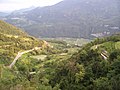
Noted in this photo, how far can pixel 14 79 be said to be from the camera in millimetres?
78750

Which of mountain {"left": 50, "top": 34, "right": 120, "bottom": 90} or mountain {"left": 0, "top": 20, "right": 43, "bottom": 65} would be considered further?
mountain {"left": 0, "top": 20, "right": 43, "bottom": 65}

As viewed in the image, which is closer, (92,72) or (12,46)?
(92,72)

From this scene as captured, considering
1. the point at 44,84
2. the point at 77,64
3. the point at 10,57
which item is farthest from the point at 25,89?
the point at 10,57

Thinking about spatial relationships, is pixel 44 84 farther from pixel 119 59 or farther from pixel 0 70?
pixel 0 70

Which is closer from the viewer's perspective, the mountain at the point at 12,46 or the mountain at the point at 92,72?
the mountain at the point at 92,72

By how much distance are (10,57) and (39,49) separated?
2846 centimetres

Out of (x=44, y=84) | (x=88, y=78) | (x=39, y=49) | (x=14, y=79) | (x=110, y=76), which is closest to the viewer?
(x=110, y=76)

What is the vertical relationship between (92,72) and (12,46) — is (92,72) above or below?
above

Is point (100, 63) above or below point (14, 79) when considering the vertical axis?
above

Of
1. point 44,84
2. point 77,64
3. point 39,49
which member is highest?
point 77,64

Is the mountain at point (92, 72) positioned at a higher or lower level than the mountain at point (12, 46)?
higher

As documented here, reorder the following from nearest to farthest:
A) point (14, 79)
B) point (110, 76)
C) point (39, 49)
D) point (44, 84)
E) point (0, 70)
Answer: point (110, 76) < point (44, 84) < point (14, 79) < point (0, 70) < point (39, 49)

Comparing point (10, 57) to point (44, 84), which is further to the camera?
point (10, 57)

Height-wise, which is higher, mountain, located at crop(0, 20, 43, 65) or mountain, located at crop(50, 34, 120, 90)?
mountain, located at crop(50, 34, 120, 90)
